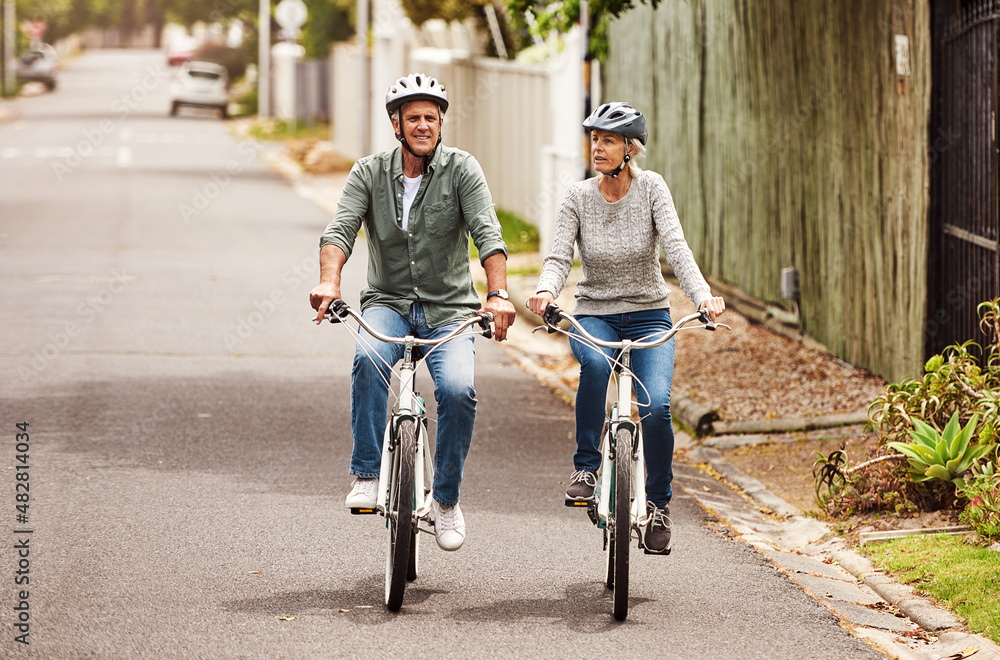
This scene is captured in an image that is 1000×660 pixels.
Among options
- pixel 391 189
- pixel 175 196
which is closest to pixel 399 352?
pixel 391 189

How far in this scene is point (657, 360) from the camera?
5.40 m

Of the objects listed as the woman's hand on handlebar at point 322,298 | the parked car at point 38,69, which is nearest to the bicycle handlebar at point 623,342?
the woman's hand on handlebar at point 322,298

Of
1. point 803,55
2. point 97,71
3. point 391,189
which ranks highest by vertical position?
point 97,71

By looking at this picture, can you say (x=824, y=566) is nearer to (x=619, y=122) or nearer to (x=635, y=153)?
(x=635, y=153)

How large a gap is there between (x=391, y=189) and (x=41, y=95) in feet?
196

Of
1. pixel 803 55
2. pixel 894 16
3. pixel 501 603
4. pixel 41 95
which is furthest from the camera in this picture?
pixel 41 95

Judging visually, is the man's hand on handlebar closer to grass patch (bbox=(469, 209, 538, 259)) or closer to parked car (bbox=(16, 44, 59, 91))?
grass patch (bbox=(469, 209, 538, 259))

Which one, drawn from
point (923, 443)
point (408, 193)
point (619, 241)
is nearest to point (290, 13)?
point (923, 443)

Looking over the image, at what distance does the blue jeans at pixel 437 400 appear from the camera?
521 cm

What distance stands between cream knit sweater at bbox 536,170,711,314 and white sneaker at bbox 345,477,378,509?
105 centimetres

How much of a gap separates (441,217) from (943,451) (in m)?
2.64

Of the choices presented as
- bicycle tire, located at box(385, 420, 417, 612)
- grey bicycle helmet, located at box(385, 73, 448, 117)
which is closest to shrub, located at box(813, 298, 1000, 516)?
bicycle tire, located at box(385, 420, 417, 612)

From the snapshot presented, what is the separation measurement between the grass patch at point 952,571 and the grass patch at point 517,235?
10.5 metres

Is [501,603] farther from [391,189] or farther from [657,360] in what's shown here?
[391,189]
